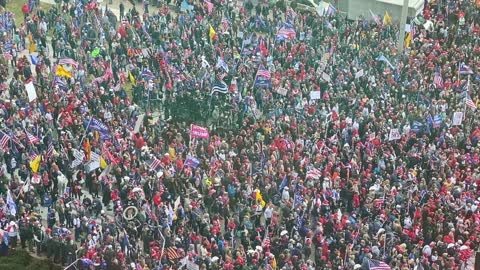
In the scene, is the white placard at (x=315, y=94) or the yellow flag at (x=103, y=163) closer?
the yellow flag at (x=103, y=163)

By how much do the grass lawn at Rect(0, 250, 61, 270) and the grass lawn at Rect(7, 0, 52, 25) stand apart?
82.1 feet

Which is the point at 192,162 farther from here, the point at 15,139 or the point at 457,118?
the point at 457,118

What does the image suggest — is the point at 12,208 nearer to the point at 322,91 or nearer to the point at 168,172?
the point at 168,172

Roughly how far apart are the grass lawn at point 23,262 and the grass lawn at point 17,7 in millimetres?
25026

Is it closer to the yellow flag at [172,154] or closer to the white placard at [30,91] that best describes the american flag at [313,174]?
the yellow flag at [172,154]

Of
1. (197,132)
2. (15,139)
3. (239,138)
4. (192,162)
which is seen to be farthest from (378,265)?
(15,139)

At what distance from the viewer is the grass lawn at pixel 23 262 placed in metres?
37.4

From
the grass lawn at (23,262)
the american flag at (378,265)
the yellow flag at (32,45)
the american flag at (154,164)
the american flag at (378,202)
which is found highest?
the yellow flag at (32,45)

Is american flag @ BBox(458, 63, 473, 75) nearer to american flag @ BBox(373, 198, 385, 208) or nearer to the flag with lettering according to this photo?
american flag @ BBox(373, 198, 385, 208)

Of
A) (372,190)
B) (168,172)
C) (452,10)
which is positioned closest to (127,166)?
(168,172)

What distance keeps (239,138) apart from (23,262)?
10732 mm

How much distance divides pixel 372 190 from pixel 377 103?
8.65m

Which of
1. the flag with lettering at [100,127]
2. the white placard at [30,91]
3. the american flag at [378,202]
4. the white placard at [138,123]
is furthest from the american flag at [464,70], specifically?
the white placard at [30,91]

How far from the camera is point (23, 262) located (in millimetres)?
37719
